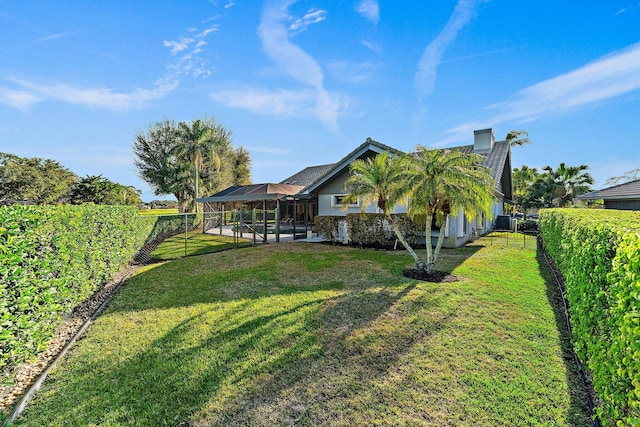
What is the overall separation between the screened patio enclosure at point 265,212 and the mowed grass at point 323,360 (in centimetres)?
873

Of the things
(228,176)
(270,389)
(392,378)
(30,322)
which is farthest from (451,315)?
(228,176)

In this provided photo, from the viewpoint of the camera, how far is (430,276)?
8.17 m

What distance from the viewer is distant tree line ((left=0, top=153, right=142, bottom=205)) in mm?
32531

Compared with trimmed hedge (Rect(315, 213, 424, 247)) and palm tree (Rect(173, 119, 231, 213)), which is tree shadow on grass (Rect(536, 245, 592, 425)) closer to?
trimmed hedge (Rect(315, 213, 424, 247))

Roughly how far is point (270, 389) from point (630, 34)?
1592cm

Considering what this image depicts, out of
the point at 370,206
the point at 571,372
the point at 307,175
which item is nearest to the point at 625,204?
the point at 370,206

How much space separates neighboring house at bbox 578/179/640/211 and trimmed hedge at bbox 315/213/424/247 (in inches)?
397

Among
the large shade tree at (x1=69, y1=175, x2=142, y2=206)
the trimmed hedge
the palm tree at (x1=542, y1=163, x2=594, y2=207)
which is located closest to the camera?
the trimmed hedge

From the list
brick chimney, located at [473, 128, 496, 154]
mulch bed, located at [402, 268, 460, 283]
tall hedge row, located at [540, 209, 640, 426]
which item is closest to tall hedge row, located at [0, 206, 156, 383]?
tall hedge row, located at [540, 209, 640, 426]

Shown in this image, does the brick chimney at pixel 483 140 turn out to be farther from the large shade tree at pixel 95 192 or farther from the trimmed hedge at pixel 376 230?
the large shade tree at pixel 95 192

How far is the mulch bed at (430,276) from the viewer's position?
7.90 metres

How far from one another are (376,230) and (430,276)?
18.3ft

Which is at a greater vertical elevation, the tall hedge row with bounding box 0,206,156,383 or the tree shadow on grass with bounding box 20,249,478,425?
the tall hedge row with bounding box 0,206,156,383

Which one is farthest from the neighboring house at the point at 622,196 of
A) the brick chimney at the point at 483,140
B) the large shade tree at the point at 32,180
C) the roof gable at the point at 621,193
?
the large shade tree at the point at 32,180
